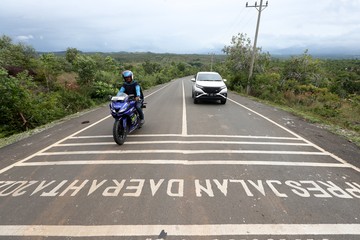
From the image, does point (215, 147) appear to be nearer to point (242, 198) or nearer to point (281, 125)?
point (242, 198)

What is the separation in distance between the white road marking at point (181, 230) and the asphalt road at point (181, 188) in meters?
0.01

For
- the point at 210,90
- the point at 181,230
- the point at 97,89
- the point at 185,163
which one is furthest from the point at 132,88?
the point at 97,89

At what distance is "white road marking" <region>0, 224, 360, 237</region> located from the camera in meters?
3.08

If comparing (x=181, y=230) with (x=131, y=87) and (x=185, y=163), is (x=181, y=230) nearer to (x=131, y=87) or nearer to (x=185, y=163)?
(x=185, y=163)

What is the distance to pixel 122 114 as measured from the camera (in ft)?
21.9

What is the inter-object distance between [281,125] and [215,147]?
404 centimetres

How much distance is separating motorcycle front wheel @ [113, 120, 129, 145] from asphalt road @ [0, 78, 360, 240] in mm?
191

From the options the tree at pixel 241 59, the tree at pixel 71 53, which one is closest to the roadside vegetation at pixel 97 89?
the tree at pixel 241 59

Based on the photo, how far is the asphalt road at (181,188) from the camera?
3.20m

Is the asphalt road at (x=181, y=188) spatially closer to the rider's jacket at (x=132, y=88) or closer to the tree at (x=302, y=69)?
the rider's jacket at (x=132, y=88)

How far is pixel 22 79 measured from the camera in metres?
12.9

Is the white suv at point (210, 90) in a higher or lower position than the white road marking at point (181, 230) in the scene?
lower

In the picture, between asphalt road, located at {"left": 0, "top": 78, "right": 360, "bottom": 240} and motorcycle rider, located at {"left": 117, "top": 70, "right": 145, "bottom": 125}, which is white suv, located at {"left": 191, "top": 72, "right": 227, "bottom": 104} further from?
motorcycle rider, located at {"left": 117, "top": 70, "right": 145, "bottom": 125}

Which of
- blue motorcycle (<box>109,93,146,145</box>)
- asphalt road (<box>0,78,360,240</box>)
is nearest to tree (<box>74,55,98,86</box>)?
asphalt road (<box>0,78,360,240</box>)
